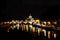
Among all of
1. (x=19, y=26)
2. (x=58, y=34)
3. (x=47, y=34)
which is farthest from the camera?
(x=19, y=26)

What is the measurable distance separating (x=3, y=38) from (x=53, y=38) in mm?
2102

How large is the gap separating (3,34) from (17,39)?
739 millimetres

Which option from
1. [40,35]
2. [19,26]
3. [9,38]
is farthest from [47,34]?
[19,26]

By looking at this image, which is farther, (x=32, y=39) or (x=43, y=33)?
(x=32, y=39)

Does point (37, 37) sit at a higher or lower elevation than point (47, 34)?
lower

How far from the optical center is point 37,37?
435 cm

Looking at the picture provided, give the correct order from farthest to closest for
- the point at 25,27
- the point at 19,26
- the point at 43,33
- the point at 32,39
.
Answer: the point at 19,26, the point at 25,27, the point at 32,39, the point at 43,33

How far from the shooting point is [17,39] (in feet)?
13.4

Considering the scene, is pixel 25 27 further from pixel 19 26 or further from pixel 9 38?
pixel 9 38

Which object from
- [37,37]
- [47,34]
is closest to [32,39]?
[37,37]

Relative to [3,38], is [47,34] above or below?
above

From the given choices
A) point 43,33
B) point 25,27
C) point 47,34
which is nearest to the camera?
point 47,34

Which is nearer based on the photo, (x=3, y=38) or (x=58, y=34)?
(x=58, y=34)

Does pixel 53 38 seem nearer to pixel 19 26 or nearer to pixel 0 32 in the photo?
pixel 0 32
